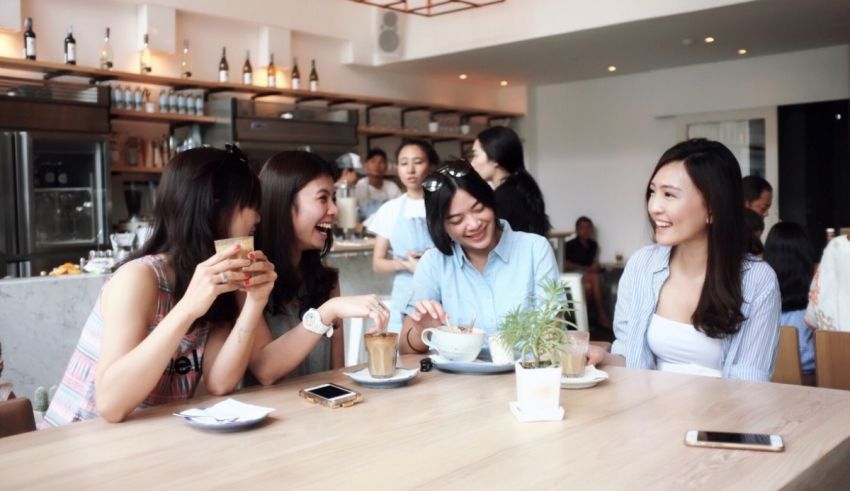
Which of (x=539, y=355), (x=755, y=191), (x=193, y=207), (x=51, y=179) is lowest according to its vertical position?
(x=539, y=355)

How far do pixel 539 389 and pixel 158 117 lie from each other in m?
6.11

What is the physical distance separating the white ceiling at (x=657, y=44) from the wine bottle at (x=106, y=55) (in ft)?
10.5

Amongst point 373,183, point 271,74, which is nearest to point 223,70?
point 271,74

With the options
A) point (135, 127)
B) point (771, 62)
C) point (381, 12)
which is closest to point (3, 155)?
point (135, 127)

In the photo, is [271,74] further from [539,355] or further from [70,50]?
[539,355]

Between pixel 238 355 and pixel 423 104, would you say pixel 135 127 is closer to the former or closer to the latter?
pixel 423 104

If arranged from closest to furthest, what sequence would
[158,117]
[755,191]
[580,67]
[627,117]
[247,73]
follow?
[755,191], [158,117], [247,73], [580,67], [627,117]

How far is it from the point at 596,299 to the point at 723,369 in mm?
7059

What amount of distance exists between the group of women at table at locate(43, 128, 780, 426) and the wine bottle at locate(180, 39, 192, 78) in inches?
209

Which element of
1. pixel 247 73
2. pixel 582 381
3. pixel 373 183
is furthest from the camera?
pixel 373 183

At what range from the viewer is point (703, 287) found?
2.29m

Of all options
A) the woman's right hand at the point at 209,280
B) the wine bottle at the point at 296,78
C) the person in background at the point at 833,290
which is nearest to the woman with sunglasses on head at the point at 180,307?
the woman's right hand at the point at 209,280

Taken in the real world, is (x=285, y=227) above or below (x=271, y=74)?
below

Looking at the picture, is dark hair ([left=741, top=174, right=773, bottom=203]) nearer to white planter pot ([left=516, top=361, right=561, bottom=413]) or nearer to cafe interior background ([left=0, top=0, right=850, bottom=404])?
cafe interior background ([left=0, top=0, right=850, bottom=404])
